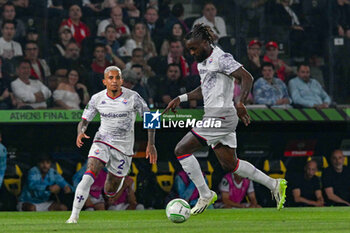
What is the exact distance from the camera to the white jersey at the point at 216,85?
8.75 metres

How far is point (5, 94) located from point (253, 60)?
4.40 metres

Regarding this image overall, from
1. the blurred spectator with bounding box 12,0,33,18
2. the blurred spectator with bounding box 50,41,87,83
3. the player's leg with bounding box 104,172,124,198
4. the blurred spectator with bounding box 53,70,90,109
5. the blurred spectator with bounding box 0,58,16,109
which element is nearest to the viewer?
the player's leg with bounding box 104,172,124,198

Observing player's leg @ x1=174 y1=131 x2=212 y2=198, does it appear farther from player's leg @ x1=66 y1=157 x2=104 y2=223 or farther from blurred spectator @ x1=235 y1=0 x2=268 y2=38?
blurred spectator @ x1=235 y1=0 x2=268 y2=38

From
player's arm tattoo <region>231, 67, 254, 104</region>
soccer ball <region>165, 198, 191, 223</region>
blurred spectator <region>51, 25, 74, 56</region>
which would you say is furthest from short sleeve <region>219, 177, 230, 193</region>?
soccer ball <region>165, 198, 191, 223</region>

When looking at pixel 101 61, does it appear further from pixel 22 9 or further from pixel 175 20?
pixel 22 9

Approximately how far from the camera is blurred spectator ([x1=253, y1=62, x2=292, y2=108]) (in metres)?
13.8

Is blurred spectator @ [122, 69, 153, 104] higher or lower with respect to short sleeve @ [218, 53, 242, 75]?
lower

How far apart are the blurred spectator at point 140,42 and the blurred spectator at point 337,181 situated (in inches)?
155

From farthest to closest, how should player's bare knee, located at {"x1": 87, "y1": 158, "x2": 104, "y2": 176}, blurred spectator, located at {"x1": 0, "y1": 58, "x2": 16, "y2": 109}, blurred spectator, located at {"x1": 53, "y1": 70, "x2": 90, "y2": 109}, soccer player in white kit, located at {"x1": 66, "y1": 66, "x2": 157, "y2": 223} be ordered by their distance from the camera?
blurred spectator, located at {"x1": 53, "y1": 70, "x2": 90, "y2": 109} → blurred spectator, located at {"x1": 0, "y1": 58, "x2": 16, "y2": 109} → soccer player in white kit, located at {"x1": 66, "y1": 66, "x2": 157, "y2": 223} → player's bare knee, located at {"x1": 87, "y1": 158, "x2": 104, "y2": 176}

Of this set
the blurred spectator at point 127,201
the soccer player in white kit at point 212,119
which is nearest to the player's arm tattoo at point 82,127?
the soccer player in white kit at point 212,119

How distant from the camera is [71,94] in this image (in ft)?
44.4

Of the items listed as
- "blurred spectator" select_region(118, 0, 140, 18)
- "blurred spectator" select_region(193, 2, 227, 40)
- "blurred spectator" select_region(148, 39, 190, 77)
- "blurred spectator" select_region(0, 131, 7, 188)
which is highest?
"blurred spectator" select_region(118, 0, 140, 18)

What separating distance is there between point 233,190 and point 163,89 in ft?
7.41

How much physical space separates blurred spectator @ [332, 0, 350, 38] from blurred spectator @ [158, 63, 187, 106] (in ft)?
9.97
